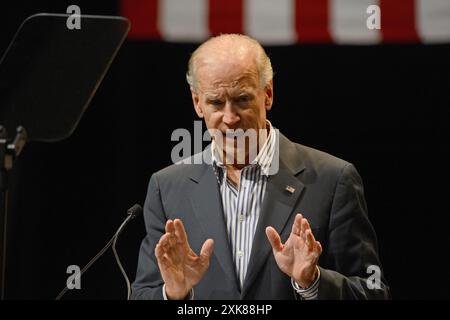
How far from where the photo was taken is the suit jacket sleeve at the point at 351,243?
1.96 metres

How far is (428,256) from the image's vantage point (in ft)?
9.41

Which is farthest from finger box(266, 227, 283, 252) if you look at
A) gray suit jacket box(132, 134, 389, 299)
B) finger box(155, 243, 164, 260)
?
finger box(155, 243, 164, 260)

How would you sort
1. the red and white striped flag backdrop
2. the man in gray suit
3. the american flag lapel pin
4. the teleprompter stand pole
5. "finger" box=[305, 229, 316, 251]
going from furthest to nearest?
1. the red and white striped flag backdrop
2. the american flag lapel pin
3. the man in gray suit
4. "finger" box=[305, 229, 316, 251]
5. the teleprompter stand pole

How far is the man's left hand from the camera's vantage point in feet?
5.77

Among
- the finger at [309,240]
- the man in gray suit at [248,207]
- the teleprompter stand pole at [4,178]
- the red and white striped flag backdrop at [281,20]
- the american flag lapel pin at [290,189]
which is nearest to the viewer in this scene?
the teleprompter stand pole at [4,178]

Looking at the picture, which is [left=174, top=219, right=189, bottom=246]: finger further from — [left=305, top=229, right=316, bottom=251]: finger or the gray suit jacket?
[left=305, top=229, right=316, bottom=251]: finger

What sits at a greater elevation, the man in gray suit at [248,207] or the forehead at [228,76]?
the forehead at [228,76]

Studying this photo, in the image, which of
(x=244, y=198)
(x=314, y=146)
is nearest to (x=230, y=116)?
(x=244, y=198)

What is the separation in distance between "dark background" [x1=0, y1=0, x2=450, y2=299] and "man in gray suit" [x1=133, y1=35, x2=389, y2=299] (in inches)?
28.4

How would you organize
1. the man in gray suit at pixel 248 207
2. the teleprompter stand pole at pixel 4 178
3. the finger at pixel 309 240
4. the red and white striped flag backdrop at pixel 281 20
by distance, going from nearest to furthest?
the teleprompter stand pole at pixel 4 178, the finger at pixel 309 240, the man in gray suit at pixel 248 207, the red and white striped flag backdrop at pixel 281 20

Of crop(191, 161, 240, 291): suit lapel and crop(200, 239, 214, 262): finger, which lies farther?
crop(191, 161, 240, 291): suit lapel

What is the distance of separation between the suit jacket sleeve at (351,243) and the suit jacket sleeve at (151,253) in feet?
1.43

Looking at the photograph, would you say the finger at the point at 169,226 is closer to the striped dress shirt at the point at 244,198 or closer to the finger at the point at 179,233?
the finger at the point at 179,233


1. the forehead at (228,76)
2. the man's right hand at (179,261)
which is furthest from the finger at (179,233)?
the forehead at (228,76)
